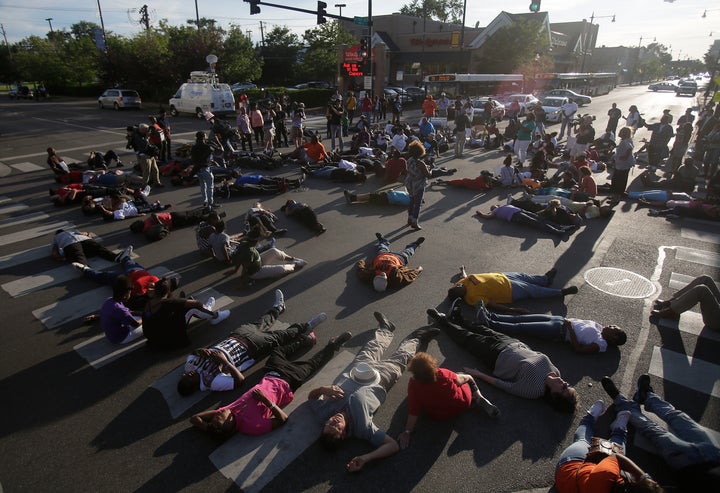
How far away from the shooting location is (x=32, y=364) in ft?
17.1

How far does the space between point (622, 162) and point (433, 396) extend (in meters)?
10.2

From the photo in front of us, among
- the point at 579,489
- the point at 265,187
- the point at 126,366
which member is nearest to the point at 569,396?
the point at 579,489

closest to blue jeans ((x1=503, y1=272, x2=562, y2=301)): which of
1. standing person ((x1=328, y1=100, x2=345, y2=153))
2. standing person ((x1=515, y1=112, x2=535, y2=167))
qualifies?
standing person ((x1=515, y1=112, x2=535, y2=167))

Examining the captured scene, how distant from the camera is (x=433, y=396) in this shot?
409 cm

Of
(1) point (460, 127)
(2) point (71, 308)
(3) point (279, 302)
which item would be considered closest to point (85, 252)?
(2) point (71, 308)

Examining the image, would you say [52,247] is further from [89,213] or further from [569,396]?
[569,396]

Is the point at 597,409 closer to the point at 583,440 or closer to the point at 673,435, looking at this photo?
the point at 583,440

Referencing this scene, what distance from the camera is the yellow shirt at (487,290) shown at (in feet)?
20.4

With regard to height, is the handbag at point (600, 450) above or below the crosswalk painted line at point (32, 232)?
above

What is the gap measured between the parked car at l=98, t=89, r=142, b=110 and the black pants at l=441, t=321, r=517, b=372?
3731cm

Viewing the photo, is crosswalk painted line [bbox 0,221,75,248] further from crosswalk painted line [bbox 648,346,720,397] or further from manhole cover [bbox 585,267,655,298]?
crosswalk painted line [bbox 648,346,720,397]

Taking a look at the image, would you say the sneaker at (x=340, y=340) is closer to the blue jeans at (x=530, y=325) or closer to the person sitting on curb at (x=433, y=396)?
the person sitting on curb at (x=433, y=396)

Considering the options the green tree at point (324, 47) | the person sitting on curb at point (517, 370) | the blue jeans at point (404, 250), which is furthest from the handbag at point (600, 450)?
the green tree at point (324, 47)

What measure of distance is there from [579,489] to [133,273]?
6.51 m
